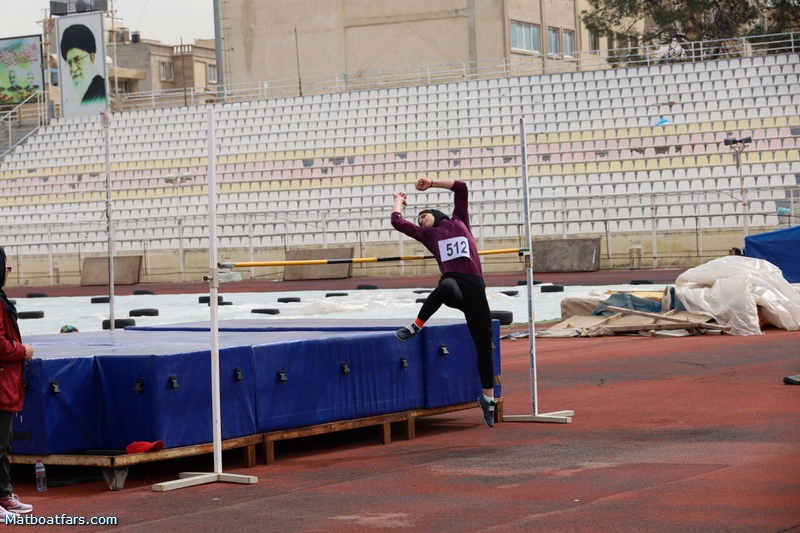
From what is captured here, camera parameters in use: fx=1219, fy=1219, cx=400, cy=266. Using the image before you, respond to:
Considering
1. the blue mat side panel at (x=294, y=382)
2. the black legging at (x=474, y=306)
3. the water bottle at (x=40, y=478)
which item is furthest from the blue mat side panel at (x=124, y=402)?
the black legging at (x=474, y=306)

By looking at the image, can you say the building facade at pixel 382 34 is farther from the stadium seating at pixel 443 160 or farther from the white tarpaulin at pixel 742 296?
the white tarpaulin at pixel 742 296

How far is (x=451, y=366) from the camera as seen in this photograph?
10289mm

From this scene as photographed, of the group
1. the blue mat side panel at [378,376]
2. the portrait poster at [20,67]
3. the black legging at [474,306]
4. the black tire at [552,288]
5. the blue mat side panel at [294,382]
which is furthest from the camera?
the portrait poster at [20,67]

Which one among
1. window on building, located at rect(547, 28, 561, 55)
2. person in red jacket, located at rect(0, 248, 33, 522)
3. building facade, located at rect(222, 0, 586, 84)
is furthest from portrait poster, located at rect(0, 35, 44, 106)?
person in red jacket, located at rect(0, 248, 33, 522)

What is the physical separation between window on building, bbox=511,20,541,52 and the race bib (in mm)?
44347

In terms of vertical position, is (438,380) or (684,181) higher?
(684,181)

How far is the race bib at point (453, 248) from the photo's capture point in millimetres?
10023

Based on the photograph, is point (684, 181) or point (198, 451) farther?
point (684, 181)

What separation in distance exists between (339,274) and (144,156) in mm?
12981

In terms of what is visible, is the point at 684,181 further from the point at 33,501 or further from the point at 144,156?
the point at 33,501

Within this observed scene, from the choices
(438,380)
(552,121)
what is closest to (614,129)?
(552,121)

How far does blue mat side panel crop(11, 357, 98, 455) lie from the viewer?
808 centimetres

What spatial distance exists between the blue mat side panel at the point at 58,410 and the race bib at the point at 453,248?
3.14 metres

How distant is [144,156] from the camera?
→ 44.8 meters
